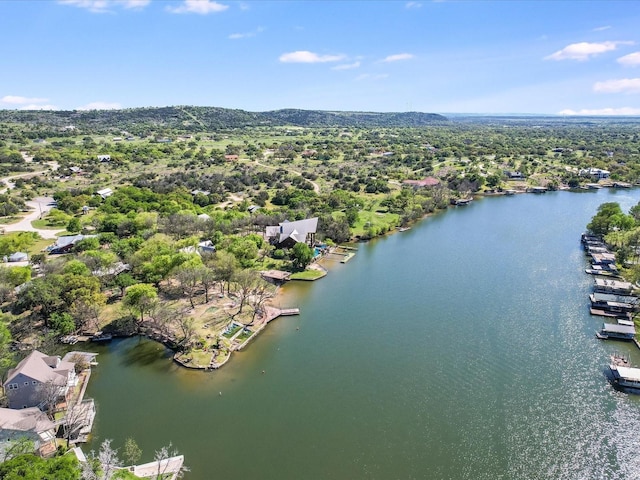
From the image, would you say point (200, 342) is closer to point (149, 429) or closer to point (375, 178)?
point (149, 429)

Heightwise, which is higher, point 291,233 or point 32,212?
point 291,233

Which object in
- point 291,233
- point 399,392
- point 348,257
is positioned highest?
point 291,233

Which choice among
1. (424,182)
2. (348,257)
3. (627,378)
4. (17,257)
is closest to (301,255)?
(348,257)

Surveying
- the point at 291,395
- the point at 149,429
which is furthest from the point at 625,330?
the point at 149,429

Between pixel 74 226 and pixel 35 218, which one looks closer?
pixel 74 226

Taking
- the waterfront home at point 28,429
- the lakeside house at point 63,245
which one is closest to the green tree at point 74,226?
the lakeside house at point 63,245

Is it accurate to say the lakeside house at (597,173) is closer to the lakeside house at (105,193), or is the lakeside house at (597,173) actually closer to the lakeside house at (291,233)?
the lakeside house at (291,233)

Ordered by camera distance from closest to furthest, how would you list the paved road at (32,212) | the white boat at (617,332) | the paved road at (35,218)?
the white boat at (617,332), the paved road at (35,218), the paved road at (32,212)

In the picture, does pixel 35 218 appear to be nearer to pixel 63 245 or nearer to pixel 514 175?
pixel 63 245
